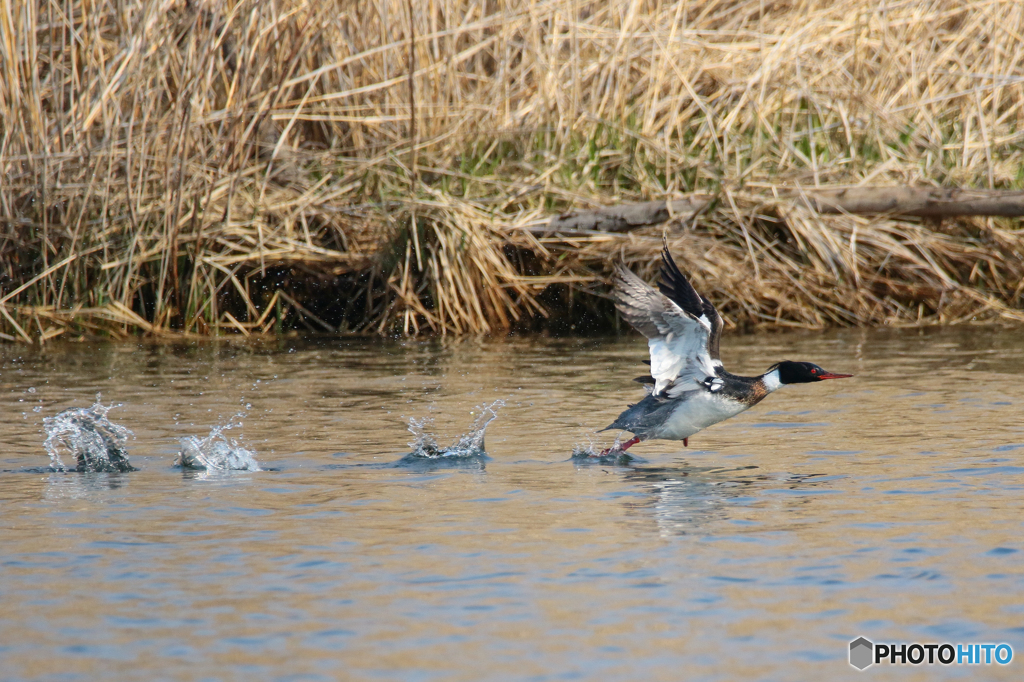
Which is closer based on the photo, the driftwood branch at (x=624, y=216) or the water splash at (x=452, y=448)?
the water splash at (x=452, y=448)

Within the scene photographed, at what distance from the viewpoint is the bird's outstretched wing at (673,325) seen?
6.70 metres

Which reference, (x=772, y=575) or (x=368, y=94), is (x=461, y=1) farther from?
(x=772, y=575)

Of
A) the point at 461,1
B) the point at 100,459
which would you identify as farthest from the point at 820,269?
the point at 100,459

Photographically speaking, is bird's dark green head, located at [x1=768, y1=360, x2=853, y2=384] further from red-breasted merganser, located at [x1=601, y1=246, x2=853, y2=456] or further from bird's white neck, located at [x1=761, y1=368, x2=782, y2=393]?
red-breasted merganser, located at [x1=601, y1=246, x2=853, y2=456]

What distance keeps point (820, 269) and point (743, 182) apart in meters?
1.02

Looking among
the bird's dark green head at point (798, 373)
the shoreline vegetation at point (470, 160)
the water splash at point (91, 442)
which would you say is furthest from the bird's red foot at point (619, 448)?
the shoreline vegetation at point (470, 160)

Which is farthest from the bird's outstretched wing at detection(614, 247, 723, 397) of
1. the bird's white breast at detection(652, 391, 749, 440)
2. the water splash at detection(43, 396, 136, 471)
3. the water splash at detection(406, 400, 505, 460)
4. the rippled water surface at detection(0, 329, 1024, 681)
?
the water splash at detection(43, 396, 136, 471)

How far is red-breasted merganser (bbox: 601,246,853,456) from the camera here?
262 inches

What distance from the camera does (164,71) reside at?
34.5 feet

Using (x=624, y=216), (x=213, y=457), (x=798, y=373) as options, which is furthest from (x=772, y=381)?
(x=624, y=216)

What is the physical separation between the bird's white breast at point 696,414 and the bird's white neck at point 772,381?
41 cm

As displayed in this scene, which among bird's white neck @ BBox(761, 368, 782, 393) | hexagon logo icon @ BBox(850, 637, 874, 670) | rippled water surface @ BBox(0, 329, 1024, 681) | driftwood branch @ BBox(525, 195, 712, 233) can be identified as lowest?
hexagon logo icon @ BBox(850, 637, 874, 670)

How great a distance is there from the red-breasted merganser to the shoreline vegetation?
4.26 metres

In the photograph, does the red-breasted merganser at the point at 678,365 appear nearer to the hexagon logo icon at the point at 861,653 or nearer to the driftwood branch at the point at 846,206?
the hexagon logo icon at the point at 861,653
